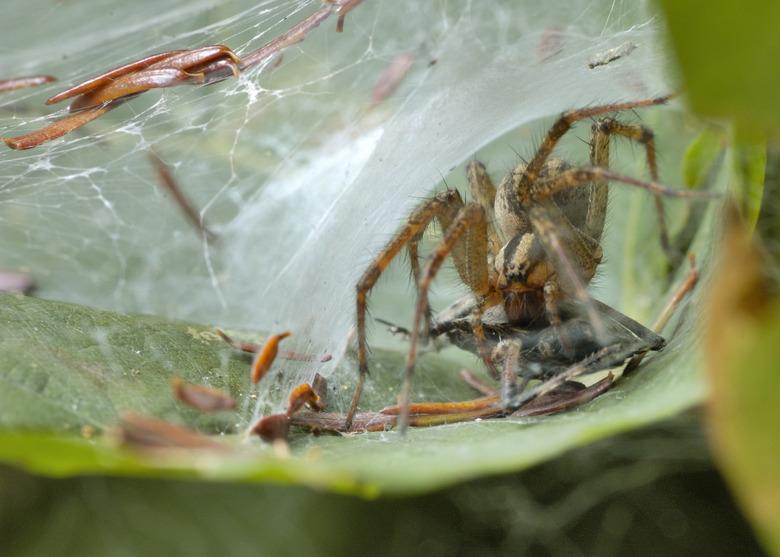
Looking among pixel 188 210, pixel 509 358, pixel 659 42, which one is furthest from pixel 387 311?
pixel 659 42

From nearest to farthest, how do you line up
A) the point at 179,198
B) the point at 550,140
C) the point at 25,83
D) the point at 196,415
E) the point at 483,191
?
the point at 196,415, the point at 550,140, the point at 483,191, the point at 25,83, the point at 179,198

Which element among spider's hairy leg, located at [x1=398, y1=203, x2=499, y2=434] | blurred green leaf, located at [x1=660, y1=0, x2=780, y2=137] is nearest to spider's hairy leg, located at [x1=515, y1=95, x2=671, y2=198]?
spider's hairy leg, located at [x1=398, y1=203, x2=499, y2=434]

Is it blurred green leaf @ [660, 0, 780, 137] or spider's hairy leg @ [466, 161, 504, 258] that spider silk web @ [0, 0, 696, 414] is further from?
blurred green leaf @ [660, 0, 780, 137]

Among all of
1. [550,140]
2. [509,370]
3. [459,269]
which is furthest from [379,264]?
[550,140]

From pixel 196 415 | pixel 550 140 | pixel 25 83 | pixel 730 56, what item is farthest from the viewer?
pixel 25 83

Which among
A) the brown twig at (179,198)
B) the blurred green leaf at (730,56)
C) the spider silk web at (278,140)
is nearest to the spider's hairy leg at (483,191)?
the spider silk web at (278,140)

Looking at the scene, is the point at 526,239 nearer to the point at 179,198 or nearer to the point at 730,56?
the point at 730,56
